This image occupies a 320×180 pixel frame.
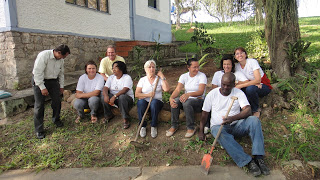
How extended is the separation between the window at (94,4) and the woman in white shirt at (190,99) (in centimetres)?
447

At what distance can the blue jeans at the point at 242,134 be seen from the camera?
275 cm

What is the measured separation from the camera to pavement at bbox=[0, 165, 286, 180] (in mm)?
2701

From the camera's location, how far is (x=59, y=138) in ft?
12.1

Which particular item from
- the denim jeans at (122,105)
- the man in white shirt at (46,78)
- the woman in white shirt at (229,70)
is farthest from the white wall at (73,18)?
the woman in white shirt at (229,70)

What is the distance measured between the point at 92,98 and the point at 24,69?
223cm

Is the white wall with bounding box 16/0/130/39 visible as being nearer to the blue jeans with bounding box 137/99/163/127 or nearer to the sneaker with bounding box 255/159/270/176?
the blue jeans with bounding box 137/99/163/127

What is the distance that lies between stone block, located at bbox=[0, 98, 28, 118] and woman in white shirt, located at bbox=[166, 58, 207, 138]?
307cm

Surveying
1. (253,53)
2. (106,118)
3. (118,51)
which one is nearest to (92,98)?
(106,118)

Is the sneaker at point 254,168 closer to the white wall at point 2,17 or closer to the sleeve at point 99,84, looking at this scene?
the sleeve at point 99,84

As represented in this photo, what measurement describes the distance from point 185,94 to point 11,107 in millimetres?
3396

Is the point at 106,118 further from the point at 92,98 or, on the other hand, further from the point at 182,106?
the point at 182,106

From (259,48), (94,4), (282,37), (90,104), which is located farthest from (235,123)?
(94,4)

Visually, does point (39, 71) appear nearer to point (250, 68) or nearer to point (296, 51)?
point (250, 68)

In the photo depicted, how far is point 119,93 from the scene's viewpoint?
12.7 feet
